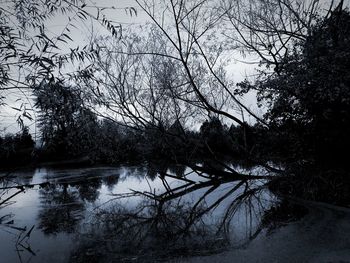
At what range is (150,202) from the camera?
30.0ft

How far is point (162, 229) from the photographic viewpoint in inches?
241

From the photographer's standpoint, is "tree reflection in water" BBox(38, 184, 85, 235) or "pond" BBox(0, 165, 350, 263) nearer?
"pond" BBox(0, 165, 350, 263)

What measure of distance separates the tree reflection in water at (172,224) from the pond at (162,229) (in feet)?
0.05

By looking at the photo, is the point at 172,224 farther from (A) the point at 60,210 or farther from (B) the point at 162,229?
(A) the point at 60,210

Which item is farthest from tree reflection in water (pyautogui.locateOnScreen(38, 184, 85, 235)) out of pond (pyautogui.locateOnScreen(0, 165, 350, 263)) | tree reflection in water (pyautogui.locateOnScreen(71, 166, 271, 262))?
tree reflection in water (pyautogui.locateOnScreen(71, 166, 271, 262))

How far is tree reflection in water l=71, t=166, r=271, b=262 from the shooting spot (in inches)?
189

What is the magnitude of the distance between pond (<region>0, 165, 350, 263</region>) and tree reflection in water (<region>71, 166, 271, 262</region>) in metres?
0.01

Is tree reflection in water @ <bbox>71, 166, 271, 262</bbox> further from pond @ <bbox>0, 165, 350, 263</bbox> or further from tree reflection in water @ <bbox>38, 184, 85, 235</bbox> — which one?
tree reflection in water @ <bbox>38, 184, 85, 235</bbox>

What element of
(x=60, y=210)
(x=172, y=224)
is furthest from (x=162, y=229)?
(x=60, y=210)

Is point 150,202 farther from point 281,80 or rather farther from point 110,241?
point 281,80

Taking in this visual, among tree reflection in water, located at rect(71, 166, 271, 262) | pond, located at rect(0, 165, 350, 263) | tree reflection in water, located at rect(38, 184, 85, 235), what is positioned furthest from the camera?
tree reflection in water, located at rect(38, 184, 85, 235)

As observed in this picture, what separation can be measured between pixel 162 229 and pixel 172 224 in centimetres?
43

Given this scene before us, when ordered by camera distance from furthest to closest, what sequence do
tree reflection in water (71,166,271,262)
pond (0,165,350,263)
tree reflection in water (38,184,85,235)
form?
1. tree reflection in water (38,184,85,235)
2. tree reflection in water (71,166,271,262)
3. pond (0,165,350,263)

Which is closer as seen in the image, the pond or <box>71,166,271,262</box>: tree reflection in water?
the pond
